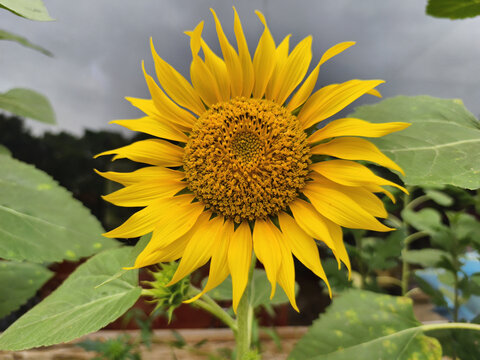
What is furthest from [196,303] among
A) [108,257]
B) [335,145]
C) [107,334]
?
[107,334]

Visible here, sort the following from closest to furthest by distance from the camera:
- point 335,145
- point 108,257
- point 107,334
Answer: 1. point 335,145
2. point 108,257
3. point 107,334

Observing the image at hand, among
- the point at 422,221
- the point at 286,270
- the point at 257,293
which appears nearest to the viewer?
the point at 286,270

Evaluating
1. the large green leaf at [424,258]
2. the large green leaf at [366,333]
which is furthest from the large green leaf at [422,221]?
the large green leaf at [366,333]

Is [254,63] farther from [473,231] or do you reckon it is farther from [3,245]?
[473,231]

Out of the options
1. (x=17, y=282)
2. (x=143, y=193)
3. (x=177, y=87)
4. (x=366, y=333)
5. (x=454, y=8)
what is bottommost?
(x=17, y=282)

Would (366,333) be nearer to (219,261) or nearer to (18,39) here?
(219,261)

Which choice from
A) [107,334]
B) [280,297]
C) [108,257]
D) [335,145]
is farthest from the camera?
[107,334]

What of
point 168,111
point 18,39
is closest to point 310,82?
point 168,111

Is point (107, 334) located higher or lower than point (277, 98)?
lower
